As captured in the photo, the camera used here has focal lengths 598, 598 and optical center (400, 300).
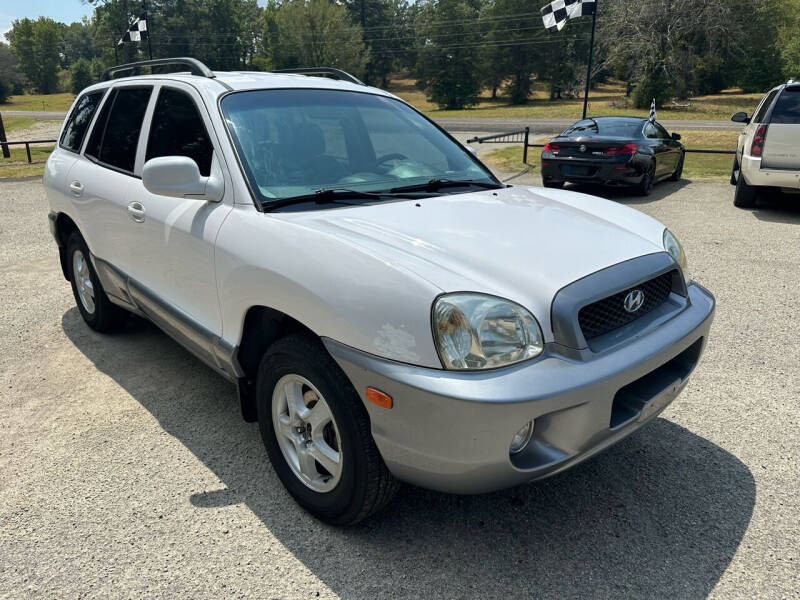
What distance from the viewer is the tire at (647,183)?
1024cm

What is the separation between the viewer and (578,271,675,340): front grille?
217 cm

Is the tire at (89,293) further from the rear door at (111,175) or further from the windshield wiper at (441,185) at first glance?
the windshield wiper at (441,185)

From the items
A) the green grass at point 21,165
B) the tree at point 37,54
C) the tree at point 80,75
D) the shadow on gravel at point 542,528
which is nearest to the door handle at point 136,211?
the shadow on gravel at point 542,528

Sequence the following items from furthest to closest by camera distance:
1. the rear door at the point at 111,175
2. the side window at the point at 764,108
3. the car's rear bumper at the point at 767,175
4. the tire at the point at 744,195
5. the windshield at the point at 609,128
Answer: the windshield at the point at 609,128
the tire at the point at 744,195
the side window at the point at 764,108
the car's rear bumper at the point at 767,175
the rear door at the point at 111,175

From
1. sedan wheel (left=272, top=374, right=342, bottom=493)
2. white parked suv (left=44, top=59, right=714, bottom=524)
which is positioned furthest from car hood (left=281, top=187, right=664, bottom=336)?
sedan wheel (left=272, top=374, right=342, bottom=493)

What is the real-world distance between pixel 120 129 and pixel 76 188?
59 cm

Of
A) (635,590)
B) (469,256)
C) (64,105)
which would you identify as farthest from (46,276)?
(64,105)

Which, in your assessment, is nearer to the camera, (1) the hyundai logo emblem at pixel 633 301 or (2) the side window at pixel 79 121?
(1) the hyundai logo emblem at pixel 633 301

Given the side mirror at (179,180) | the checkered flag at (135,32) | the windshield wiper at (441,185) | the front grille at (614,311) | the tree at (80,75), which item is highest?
the tree at (80,75)

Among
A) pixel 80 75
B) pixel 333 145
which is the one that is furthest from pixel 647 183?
pixel 80 75

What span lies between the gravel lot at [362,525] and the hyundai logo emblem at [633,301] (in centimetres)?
92

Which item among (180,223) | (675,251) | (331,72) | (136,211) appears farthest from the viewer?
(331,72)

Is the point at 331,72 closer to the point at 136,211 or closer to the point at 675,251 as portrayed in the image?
the point at 136,211

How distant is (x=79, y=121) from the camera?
177 inches
